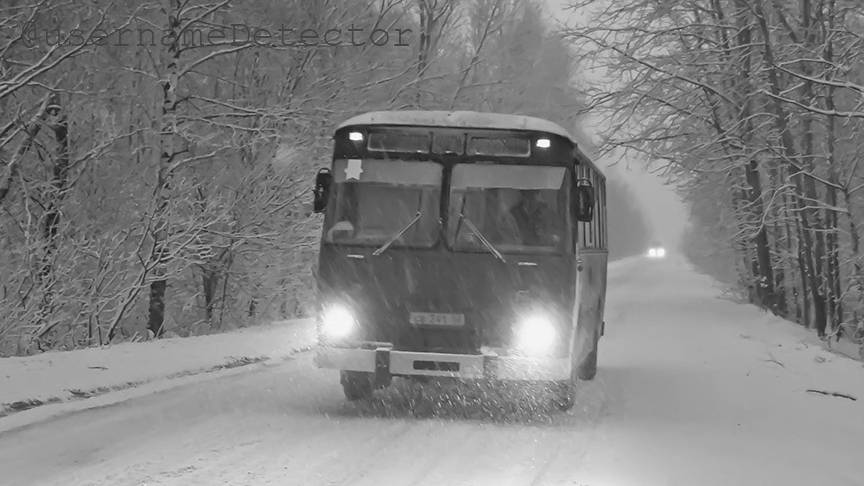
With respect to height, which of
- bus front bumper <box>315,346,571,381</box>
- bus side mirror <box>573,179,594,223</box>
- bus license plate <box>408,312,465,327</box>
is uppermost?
bus side mirror <box>573,179,594,223</box>

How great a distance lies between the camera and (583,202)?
8.62m

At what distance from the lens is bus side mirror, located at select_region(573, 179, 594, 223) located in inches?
339

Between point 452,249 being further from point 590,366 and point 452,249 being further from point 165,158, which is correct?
point 165,158

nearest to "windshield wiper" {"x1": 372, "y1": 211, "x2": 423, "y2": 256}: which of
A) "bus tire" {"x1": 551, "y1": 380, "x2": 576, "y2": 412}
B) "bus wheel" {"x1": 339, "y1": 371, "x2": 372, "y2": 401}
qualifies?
"bus wheel" {"x1": 339, "y1": 371, "x2": 372, "y2": 401}

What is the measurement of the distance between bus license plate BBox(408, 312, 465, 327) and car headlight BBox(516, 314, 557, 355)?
57cm

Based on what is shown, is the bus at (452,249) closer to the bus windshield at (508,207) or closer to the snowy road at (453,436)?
the bus windshield at (508,207)

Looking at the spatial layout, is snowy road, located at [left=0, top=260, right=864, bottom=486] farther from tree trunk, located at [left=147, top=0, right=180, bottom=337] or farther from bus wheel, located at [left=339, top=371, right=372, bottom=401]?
tree trunk, located at [left=147, top=0, right=180, bottom=337]

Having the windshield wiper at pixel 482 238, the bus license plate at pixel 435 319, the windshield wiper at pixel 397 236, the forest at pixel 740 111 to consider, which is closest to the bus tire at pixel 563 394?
the bus license plate at pixel 435 319

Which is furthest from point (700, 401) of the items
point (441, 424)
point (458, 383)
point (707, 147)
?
point (707, 147)

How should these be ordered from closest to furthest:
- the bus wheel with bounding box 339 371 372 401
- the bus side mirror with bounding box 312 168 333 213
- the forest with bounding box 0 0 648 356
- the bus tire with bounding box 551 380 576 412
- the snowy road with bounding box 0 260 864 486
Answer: the snowy road with bounding box 0 260 864 486 → the bus side mirror with bounding box 312 168 333 213 → the bus tire with bounding box 551 380 576 412 → the bus wheel with bounding box 339 371 372 401 → the forest with bounding box 0 0 648 356

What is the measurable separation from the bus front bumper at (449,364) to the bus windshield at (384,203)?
3.52ft

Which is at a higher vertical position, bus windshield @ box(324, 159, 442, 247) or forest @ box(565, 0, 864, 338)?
forest @ box(565, 0, 864, 338)

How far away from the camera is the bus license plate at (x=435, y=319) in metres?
8.52

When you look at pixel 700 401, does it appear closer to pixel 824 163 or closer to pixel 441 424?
pixel 441 424
